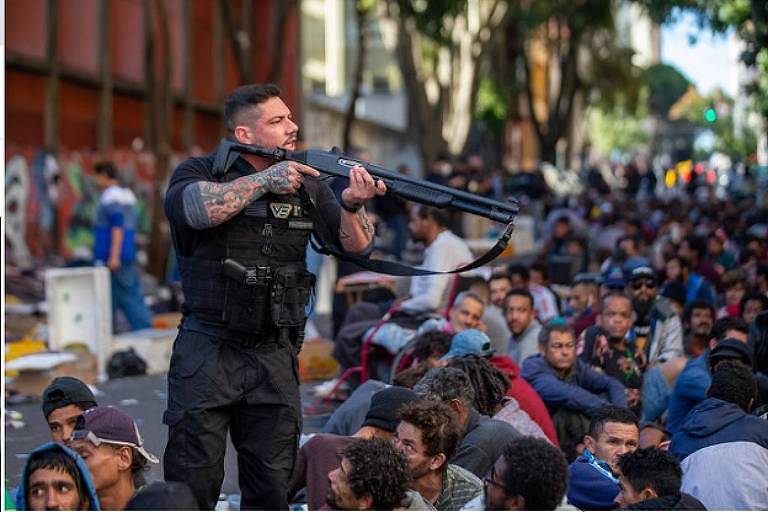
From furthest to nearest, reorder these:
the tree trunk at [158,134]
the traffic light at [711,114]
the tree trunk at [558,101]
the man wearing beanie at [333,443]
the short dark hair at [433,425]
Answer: the tree trunk at [558,101], the traffic light at [711,114], the tree trunk at [158,134], the man wearing beanie at [333,443], the short dark hair at [433,425]

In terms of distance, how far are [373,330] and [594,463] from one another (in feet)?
14.0

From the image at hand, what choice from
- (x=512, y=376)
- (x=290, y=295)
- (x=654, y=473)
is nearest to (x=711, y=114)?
(x=512, y=376)

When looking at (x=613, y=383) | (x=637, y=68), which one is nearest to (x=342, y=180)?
(x=613, y=383)

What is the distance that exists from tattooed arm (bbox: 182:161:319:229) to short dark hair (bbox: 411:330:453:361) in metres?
3.82

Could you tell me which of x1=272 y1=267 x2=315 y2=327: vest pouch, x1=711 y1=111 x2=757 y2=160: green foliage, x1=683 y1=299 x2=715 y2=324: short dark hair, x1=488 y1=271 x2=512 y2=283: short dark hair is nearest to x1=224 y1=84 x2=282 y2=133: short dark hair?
x1=272 y1=267 x2=315 y2=327: vest pouch

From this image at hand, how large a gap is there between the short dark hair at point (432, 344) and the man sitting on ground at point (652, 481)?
10.7 ft

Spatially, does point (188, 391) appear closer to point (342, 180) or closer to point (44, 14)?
point (342, 180)

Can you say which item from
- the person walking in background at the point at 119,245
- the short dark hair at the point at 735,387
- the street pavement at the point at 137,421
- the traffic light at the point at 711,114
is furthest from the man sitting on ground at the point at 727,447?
the traffic light at the point at 711,114

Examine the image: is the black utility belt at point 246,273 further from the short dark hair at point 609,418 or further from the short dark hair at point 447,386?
the short dark hair at point 609,418

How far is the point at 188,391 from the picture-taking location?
5.70 m

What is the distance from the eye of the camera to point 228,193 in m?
5.56

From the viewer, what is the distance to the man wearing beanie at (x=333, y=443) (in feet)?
23.8

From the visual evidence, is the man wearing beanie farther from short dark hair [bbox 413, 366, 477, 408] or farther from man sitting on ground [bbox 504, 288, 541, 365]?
man sitting on ground [bbox 504, 288, 541, 365]

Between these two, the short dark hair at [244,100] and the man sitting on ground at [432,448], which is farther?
the man sitting on ground at [432,448]
